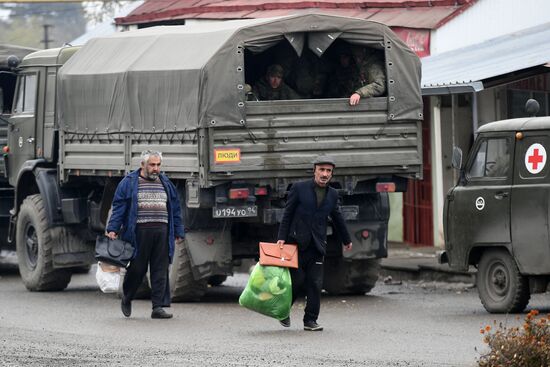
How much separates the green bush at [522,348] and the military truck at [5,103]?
37.7 feet

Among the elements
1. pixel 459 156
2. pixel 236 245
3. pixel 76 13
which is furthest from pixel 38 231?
pixel 76 13

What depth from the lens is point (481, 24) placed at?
82.5ft

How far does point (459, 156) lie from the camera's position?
15953 mm

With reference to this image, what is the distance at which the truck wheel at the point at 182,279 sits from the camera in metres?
17.4

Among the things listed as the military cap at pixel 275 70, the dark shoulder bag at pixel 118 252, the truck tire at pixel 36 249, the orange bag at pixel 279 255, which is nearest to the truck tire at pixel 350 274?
the military cap at pixel 275 70

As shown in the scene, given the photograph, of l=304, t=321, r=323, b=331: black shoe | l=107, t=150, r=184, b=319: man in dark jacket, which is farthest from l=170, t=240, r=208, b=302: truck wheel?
l=304, t=321, r=323, b=331: black shoe

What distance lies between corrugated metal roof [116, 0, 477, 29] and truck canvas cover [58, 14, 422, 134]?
24.3ft

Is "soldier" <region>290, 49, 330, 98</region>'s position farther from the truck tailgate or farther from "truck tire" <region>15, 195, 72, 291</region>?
"truck tire" <region>15, 195, 72, 291</region>

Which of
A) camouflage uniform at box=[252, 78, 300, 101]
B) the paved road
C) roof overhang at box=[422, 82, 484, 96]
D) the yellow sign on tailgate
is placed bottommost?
the paved road

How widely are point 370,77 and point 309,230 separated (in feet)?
12.2

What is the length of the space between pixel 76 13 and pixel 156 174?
73.9 meters

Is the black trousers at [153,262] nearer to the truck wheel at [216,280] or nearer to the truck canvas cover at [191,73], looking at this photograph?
the truck canvas cover at [191,73]

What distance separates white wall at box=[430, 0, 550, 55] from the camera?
2492 centimetres

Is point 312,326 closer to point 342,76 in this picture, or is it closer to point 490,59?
point 342,76
